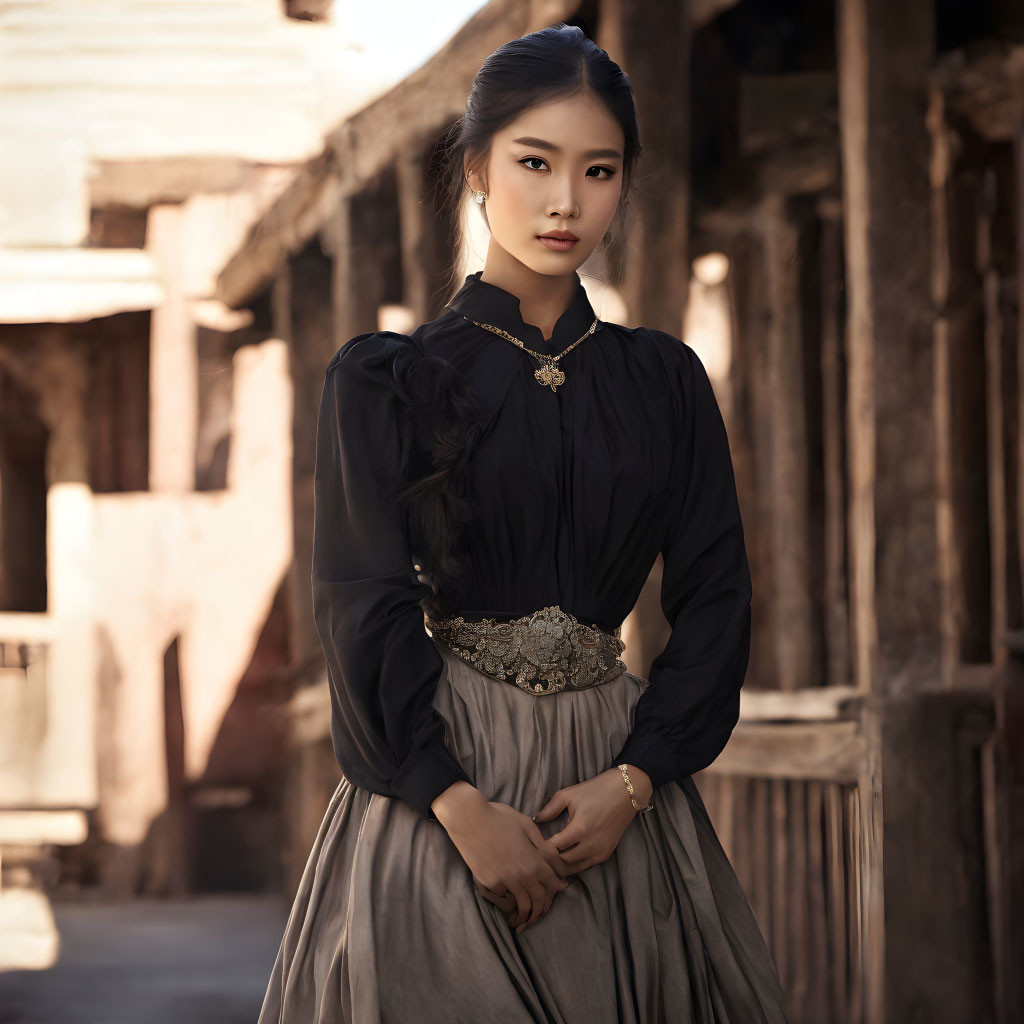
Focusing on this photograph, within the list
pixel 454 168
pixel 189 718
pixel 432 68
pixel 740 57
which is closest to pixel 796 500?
pixel 740 57

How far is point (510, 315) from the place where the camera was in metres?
1.92

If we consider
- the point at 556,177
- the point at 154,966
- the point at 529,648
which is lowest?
the point at 154,966

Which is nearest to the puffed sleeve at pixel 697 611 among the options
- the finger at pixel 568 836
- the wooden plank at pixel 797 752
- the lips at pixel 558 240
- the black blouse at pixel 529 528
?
the black blouse at pixel 529 528

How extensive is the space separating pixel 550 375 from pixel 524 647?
33cm

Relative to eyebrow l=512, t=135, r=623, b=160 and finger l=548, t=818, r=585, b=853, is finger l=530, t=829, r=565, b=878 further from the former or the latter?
eyebrow l=512, t=135, r=623, b=160

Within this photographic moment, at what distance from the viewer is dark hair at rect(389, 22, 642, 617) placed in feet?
5.84

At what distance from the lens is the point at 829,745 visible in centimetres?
404

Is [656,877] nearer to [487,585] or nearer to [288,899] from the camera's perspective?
[487,585]

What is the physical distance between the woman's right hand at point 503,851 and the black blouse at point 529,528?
0.04 meters

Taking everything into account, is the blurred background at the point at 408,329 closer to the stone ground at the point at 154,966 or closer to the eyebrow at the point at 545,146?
the stone ground at the point at 154,966

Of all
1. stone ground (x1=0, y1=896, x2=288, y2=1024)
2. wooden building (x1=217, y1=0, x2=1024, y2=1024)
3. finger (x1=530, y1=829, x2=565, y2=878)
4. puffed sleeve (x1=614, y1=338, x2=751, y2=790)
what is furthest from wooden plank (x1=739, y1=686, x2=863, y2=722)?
stone ground (x1=0, y1=896, x2=288, y2=1024)

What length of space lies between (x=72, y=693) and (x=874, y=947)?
6515 millimetres

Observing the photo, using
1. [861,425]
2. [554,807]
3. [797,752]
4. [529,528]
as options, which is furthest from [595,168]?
[797,752]

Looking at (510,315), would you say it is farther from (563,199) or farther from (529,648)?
(529,648)
